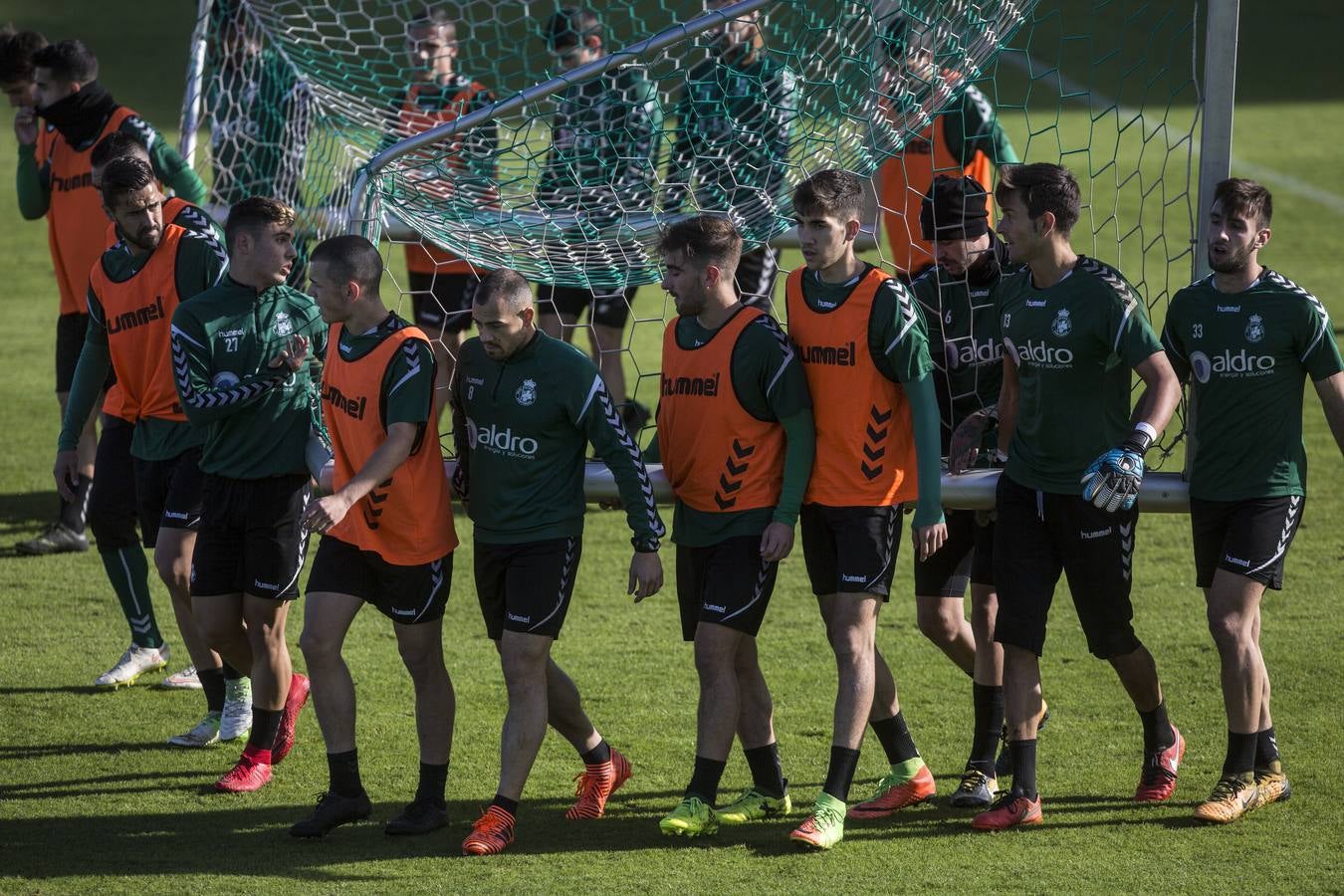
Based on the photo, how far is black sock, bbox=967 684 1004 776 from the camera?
197 inches

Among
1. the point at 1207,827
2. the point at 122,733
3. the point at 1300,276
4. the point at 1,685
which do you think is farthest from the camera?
the point at 1300,276

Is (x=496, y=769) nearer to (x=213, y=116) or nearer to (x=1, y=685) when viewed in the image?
(x=1, y=685)

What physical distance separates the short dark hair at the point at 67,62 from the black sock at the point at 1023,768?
4422 millimetres

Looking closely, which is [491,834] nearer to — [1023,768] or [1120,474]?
[1023,768]

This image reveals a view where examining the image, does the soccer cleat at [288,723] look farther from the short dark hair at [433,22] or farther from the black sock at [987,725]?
the short dark hair at [433,22]

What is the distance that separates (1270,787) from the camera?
4.81 metres

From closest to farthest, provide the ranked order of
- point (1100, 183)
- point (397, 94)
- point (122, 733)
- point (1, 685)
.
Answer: point (122, 733)
point (1, 685)
point (397, 94)
point (1100, 183)

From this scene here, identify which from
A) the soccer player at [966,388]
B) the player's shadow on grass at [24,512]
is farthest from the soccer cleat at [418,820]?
the player's shadow on grass at [24,512]

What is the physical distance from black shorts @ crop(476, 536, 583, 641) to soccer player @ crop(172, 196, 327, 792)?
0.73 m

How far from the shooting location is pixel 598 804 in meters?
4.93

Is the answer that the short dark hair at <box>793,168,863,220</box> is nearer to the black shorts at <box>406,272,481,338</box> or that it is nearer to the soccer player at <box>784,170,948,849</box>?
the soccer player at <box>784,170,948,849</box>

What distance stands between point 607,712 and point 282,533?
1336mm

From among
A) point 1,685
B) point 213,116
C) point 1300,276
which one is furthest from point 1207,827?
point 1300,276

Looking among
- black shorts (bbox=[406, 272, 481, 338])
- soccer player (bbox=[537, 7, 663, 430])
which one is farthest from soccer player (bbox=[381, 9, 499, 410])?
soccer player (bbox=[537, 7, 663, 430])
